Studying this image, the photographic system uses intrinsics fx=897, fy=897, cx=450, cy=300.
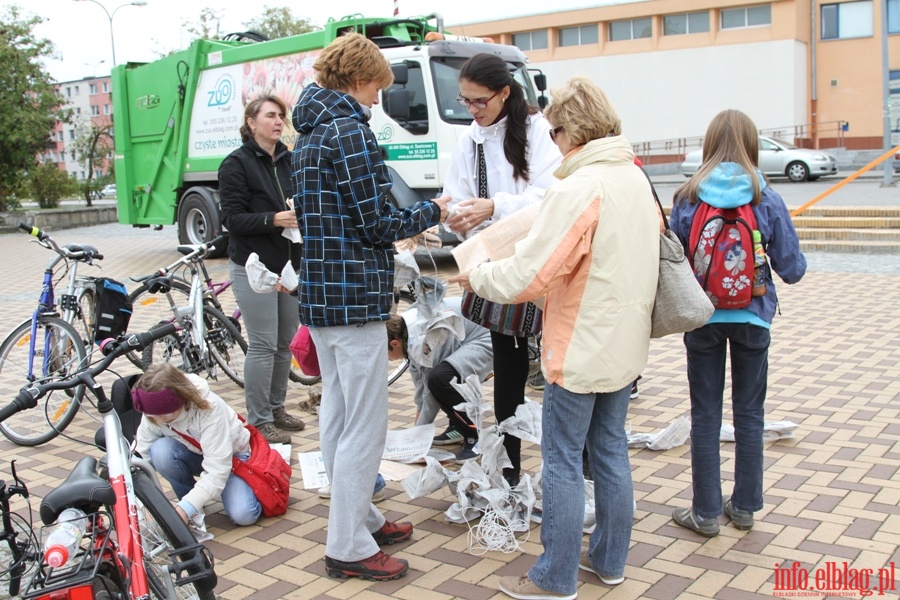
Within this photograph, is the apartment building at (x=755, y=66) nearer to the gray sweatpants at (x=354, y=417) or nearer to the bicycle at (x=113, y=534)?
the gray sweatpants at (x=354, y=417)

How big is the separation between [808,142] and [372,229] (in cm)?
3514

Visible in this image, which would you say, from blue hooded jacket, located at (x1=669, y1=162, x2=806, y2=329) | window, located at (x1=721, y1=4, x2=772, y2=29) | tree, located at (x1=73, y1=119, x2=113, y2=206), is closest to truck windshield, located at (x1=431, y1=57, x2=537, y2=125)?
blue hooded jacket, located at (x1=669, y1=162, x2=806, y2=329)

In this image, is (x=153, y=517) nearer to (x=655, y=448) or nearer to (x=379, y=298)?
(x=379, y=298)

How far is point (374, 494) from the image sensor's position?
13.7 ft

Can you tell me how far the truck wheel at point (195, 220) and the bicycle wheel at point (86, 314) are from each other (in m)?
7.62

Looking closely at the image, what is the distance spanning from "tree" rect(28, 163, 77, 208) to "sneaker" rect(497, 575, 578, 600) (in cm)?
2497

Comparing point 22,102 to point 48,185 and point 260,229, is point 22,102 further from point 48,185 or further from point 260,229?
point 260,229

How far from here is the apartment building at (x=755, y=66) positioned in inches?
1345

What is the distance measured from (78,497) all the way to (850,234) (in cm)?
1136

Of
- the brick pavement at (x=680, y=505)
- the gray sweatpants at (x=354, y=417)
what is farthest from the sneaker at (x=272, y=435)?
the gray sweatpants at (x=354, y=417)

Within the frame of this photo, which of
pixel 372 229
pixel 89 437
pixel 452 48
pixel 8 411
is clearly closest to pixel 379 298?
pixel 372 229

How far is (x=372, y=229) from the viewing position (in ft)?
10.4

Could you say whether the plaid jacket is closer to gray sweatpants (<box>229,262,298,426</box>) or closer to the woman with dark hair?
the woman with dark hair

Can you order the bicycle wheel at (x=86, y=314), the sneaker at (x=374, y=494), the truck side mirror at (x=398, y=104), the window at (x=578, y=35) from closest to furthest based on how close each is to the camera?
the sneaker at (x=374, y=494), the bicycle wheel at (x=86, y=314), the truck side mirror at (x=398, y=104), the window at (x=578, y=35)
